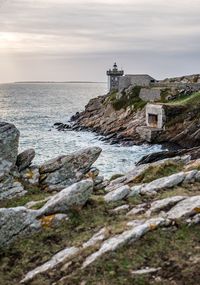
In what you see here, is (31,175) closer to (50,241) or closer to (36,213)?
(36,213)

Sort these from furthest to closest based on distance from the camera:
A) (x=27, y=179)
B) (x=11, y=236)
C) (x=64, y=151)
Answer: (x=64, y=151), (x=27, y=179), (x=11, y=236)

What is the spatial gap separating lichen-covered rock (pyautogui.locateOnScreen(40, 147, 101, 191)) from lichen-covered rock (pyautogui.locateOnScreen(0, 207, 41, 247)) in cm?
583

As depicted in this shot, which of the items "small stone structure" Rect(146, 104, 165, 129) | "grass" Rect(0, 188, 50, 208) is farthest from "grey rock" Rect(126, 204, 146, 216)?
"small stone structure" Rect(146, 104, 165, 129)

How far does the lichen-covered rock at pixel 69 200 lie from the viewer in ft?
43.0

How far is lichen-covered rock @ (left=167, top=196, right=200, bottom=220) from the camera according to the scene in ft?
40.7

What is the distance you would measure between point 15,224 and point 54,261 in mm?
2001

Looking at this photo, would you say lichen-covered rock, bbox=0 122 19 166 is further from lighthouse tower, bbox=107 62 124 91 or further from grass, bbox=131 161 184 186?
lighthouse tower, bbox=107 62 124 91

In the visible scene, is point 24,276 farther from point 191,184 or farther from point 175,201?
point 191,184

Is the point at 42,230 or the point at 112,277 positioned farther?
the point at 42,230

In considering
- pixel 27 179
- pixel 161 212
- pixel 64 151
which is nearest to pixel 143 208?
pixel 161 212

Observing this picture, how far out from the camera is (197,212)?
12477 millimetres

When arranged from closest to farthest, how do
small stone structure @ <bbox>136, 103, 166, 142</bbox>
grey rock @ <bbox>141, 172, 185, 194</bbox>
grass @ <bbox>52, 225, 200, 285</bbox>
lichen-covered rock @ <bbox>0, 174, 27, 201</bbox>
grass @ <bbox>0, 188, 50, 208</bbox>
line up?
grass @ <bbox>52, 225, 200, 285</bbox>
grey rock @ <bbox>141, 172, 185, 194</bbox>
grass @ <bbox>0, 188, 50, 208</bbox>
lichen-covered rock @ <bbox>0, 174, 27, 201</bbox>
small stone structure @ <bbox>136, 103, 166, 142</bbox>

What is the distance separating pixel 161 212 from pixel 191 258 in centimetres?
262

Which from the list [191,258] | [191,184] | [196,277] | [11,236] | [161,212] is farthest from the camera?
[191,184]
